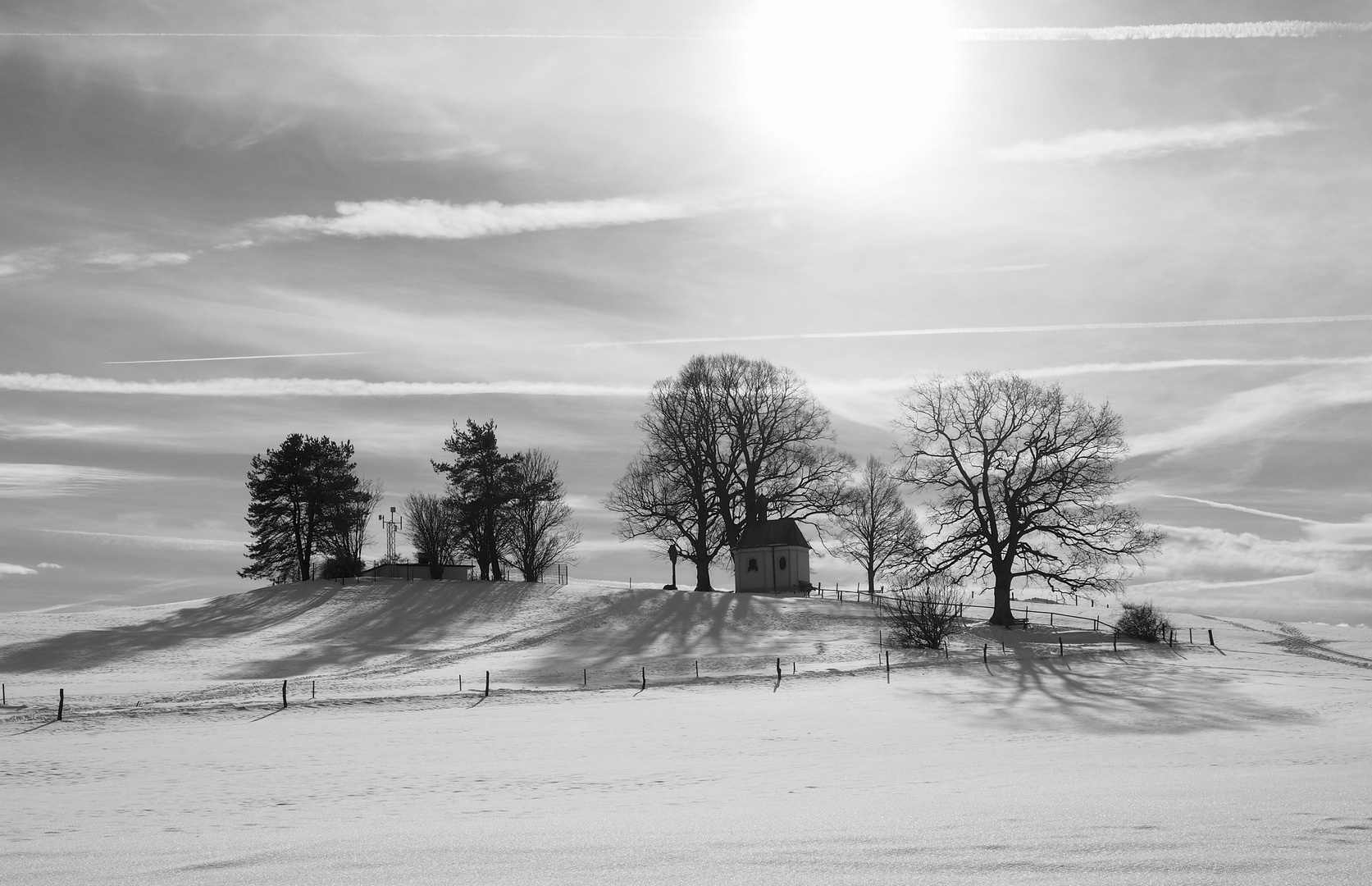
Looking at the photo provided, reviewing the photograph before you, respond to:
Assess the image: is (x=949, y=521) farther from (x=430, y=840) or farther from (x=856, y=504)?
(x=430, y=840)

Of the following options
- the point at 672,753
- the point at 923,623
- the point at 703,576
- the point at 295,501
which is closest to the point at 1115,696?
Answer: the point at 923,623

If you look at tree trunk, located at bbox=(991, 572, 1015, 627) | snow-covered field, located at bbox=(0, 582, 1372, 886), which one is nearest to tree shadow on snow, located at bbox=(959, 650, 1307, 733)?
snow-covered field, located at bbox=(0, 582, 1372, 886)

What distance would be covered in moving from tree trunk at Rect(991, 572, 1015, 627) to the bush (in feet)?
17.6

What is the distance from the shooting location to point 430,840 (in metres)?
10.7

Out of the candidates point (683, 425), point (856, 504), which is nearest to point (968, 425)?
point (856, 504)

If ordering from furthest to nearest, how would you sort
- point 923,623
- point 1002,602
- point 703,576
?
point 703,576 → point 1002,602 → point 923,623

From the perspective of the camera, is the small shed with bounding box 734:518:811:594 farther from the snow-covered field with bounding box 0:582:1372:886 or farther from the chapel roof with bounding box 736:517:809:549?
the snow-covered field with bounding box 0:582:1372:886

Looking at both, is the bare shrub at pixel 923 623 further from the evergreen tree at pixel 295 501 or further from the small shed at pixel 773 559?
the evergreen tree at pixel 295 501

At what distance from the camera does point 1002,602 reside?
174ft

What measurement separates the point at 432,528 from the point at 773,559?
113 feet

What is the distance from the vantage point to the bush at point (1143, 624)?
49.1 meters

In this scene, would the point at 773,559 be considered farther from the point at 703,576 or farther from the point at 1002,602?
→ the point at 1002,602

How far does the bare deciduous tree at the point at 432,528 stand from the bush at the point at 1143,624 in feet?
153

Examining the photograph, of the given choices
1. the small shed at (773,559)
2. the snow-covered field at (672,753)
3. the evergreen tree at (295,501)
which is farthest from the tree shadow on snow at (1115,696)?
the evergreen tree at (295,501)
